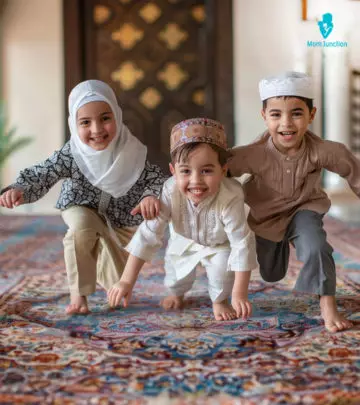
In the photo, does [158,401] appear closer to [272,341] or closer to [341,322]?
[272,341]

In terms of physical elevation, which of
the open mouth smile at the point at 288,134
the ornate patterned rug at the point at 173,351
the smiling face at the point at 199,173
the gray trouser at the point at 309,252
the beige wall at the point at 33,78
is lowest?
the ornate patterned rug at the point at 173,351

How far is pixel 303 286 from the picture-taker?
6.14 feet

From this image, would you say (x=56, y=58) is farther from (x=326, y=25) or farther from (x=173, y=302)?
(x=173, y=302)

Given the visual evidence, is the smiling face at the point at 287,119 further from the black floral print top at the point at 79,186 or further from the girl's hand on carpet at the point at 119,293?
the girl's hand on carpet at the point at 119,293

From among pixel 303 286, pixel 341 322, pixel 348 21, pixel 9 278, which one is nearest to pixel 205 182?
pixel 303 286

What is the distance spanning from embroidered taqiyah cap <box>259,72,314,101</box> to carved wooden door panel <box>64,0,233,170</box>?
4.42 metres

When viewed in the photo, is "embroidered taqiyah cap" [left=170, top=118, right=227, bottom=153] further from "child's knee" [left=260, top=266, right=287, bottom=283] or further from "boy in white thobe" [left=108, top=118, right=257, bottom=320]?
"child's knee" [left=260, top=266, right=287, bottom=283]

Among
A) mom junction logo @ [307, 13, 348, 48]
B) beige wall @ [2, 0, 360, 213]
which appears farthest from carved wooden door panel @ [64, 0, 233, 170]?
mom junction logo @ [307, 13, 348, 48]

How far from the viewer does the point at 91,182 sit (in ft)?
7.13

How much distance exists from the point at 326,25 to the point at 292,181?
199 inches

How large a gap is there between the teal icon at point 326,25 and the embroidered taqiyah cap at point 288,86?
15.9 ft

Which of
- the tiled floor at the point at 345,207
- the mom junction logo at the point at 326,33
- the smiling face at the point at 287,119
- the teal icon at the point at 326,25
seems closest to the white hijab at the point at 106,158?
the smiling face at the point at 287,119

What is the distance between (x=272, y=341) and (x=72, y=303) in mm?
774

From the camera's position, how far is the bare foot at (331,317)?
5.93ft
